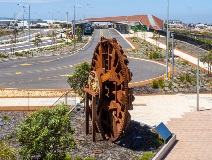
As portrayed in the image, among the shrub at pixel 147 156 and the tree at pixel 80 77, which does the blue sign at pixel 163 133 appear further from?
the tree at pixel 80 77

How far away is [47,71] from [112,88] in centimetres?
2536

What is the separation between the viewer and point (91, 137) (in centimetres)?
2116

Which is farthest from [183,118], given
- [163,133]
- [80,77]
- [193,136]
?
[80,77]

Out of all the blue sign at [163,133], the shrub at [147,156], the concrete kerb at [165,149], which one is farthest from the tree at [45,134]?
the blue sign at [163,133]

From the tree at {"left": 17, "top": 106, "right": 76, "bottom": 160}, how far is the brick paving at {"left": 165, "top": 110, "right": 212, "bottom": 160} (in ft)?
21.4

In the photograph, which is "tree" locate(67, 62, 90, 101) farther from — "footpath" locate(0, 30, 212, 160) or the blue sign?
the blue sign

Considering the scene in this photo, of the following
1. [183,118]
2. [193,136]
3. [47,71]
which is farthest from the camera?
[47,71]

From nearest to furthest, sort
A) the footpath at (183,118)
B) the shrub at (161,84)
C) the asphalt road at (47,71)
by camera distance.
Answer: the footpath at (183,118) → the shrub at (161,84) → the asphalt road at (47,71)

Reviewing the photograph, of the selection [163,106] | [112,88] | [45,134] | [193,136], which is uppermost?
[112,88]

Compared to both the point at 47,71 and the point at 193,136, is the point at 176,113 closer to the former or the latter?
the point at 193,136

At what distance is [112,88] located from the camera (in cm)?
1967

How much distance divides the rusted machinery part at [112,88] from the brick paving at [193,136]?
3.21 m

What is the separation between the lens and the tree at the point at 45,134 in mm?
14516

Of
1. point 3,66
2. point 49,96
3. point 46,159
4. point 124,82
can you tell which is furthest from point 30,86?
point 46,159
